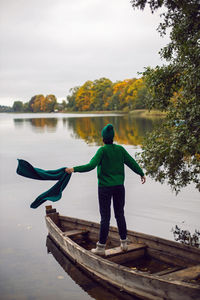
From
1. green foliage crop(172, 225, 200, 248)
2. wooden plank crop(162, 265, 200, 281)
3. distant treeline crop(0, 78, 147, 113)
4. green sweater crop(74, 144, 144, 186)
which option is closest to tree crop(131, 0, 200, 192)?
green foliage crop(172, 225, 200, 248)

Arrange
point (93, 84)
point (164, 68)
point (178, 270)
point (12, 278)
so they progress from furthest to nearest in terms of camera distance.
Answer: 1. point (93, 84)
2. point (164, 68)
3. point (12, 278)
4. point (178, 270)

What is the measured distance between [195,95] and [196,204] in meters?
5.65

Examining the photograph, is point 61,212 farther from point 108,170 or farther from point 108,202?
point 108,170

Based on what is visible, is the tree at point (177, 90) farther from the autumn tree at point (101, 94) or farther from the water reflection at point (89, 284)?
the autumn tree at point (101, 94)

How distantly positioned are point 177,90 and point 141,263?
16.8 feet

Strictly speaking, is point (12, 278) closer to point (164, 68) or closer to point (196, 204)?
point (164, 68)

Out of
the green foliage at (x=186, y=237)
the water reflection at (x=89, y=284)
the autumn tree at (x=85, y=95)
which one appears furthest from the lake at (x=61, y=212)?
the autumn tree at (x=85, y=95)

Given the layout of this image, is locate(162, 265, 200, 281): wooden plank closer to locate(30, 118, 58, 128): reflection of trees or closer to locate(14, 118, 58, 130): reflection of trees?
locate(14, 118, 58, 130): reflection of trees

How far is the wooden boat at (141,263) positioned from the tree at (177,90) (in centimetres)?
250

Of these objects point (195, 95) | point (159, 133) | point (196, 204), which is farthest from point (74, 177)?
point (195, 95)

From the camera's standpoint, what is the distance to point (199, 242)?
989 centimetres

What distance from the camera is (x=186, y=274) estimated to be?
6.52m

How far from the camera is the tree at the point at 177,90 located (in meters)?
9.26

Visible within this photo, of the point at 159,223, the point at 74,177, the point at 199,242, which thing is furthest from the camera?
the point at 74,177
